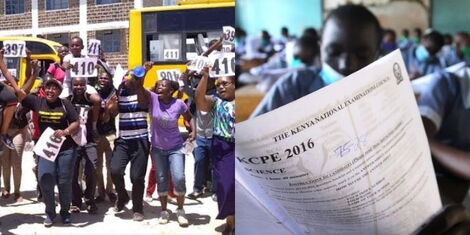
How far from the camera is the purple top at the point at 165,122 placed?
15.4 ft

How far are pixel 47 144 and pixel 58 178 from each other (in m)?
0.37

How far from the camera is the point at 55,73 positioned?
5180 millimetres

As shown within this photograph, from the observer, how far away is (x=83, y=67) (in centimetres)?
486

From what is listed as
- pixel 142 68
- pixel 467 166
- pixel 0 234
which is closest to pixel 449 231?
pixel 467 166

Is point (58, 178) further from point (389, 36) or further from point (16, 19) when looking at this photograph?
point (389, 36)

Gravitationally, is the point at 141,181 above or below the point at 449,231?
below

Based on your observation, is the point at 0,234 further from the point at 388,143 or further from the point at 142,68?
the point at 388,143

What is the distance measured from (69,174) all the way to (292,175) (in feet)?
10.4

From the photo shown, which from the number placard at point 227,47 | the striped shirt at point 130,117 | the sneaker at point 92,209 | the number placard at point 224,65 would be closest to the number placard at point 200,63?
the number placard at point 227,47

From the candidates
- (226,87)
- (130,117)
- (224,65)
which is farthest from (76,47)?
(226,87)

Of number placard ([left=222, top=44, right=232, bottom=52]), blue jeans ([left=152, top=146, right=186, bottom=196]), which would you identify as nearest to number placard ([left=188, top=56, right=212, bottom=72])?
number placard ([left=222, top=44, right=232, bottom=52])

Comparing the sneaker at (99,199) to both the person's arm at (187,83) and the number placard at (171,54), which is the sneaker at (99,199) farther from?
the number placard at (171,54)

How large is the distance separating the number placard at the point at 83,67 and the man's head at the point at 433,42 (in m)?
3.61

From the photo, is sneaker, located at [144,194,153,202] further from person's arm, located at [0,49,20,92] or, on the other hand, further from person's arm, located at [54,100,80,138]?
person's arm, located at [0,49,20,92]
